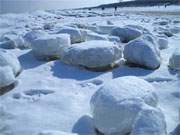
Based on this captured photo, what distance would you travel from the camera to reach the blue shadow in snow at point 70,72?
185 inches

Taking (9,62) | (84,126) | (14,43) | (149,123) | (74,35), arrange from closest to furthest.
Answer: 1. (149,123)
2. (84,126)
3. (9,62)
4. (14,43)
5. (74,35)

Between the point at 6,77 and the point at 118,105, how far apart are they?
1622mm

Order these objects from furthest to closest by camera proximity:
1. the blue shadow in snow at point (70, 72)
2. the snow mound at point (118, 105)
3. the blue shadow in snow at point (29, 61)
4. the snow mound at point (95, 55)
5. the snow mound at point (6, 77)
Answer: the blue shadow in snow at point (29, 61), the snow mound at point (95, 55), the blue shadow in snow at point (70, 72), the snow mound at point (6, 77), the snow mound at point (118, 105)

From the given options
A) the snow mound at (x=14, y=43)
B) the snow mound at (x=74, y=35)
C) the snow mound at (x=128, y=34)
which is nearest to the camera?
the snow mound at (x=14, y=43)

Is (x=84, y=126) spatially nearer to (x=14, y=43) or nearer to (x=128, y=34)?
(x=14, y=43)

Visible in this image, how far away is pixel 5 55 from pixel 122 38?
312 cm

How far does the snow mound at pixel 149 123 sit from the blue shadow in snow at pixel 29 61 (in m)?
2.74

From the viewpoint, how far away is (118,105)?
10.0 ft

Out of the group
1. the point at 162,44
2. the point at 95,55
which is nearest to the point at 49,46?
the point at 95,55

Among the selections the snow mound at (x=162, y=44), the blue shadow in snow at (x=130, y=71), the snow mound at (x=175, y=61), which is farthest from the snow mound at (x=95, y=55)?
the snow mound at (x=162, y=44)

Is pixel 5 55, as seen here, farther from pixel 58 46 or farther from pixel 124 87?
pixel 124 87

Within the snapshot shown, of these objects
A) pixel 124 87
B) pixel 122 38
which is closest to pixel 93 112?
pixel 124 87

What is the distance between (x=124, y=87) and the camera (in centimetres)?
326

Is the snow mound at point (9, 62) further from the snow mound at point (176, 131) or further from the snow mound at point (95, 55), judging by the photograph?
the snow mound at point (176, 131)
